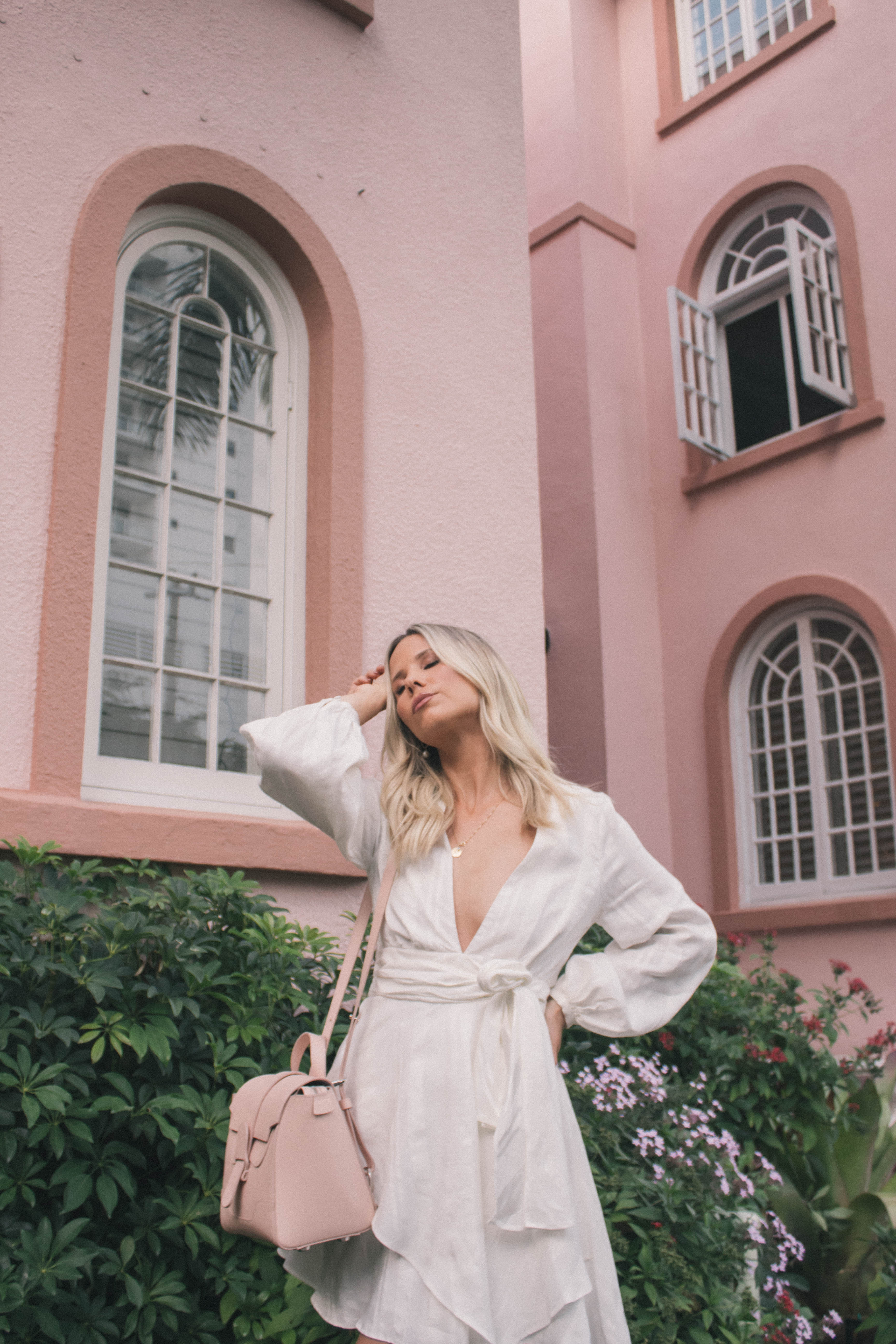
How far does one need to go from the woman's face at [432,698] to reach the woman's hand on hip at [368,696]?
0.06 metres

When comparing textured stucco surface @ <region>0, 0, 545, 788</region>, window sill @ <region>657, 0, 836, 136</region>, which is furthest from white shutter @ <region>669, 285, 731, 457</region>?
textured stucco surface @ <region>0, 0, 545, 788</region>

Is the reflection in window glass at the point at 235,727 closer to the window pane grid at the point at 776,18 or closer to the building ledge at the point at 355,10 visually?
the building ledge at the point at 355,10

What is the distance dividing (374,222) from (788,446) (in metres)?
3.89

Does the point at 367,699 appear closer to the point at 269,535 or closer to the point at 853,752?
the point at 269,535

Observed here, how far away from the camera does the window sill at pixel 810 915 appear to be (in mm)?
6711

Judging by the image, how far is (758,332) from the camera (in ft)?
28.1

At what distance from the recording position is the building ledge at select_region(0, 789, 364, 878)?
10.9ft

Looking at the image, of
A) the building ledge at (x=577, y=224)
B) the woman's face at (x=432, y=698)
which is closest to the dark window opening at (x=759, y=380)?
the building ledge at (x=577, y=224)

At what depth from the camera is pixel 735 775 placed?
7.83m

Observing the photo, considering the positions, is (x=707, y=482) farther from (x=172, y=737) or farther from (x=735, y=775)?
(x=172, y=737)

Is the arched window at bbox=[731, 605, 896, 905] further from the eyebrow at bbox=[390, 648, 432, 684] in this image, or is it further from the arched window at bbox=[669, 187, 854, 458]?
the eyebrow at bbox=[390, 648, 432, 684]

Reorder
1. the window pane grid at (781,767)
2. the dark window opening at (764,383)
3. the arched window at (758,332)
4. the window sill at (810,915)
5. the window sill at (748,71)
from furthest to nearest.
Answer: the dark window opening at (764,383) < the window sill at (748,71) < the arched window at (758,332) < the window pane grid at (781,767) < the window sill at (810,915)

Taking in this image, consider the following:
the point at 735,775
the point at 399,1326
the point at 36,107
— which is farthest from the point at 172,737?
the point at 735,775

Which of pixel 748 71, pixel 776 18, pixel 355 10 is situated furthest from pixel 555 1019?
pixel 776 18
